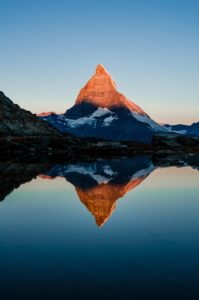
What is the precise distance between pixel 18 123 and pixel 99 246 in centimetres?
16501

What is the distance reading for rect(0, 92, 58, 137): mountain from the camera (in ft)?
572

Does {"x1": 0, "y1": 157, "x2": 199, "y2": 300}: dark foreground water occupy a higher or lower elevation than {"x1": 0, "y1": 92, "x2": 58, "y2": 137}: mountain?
lower

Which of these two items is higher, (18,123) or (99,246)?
(18,123)

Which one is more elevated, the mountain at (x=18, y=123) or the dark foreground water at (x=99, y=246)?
the mountain at (x=18, y=123)

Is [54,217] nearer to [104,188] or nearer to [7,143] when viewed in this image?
[104,188]

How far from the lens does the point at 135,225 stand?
28250mm

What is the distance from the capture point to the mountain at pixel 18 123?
572 ft

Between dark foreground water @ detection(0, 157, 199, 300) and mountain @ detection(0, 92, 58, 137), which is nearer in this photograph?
dark foreground water @ detection(0, 157, 199, 300)

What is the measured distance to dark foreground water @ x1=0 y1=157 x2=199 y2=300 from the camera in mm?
15930

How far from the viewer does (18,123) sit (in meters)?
182

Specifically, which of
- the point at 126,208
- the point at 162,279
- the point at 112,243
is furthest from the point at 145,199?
the point at 162,279

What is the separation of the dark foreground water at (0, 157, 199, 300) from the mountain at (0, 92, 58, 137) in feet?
440

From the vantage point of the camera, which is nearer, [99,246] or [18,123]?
[99,246]

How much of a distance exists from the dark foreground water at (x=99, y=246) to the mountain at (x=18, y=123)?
13417 cm
